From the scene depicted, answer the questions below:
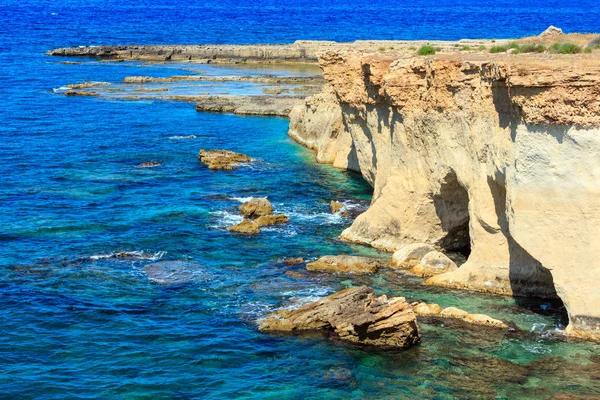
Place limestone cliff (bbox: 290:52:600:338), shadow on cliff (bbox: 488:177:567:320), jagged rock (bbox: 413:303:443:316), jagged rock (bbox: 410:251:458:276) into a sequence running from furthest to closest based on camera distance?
jagged rock (bbox: 410:251:458:276) < shadow on cliff (bbox: 488:177:567:320) < jagged rock (bbox: 413:303:443:316) < limestone cliff (bbox: 290:52:600:338)

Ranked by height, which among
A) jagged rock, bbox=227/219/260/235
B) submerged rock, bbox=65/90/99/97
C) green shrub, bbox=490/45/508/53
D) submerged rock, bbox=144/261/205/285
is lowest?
submerged rock, bbox=144/261/205/285

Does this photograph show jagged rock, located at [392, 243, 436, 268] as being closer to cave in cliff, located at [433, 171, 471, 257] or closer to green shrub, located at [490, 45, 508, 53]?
cave in cliff, located at [433, 171, 471, 257]

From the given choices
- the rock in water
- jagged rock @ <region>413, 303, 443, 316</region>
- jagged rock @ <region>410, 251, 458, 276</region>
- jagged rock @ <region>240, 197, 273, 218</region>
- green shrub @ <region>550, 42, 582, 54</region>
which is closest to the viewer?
the rock in water

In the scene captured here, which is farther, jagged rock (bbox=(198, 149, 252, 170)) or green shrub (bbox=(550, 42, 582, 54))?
jagged rock (bbox=(198, 149, 252, 170))

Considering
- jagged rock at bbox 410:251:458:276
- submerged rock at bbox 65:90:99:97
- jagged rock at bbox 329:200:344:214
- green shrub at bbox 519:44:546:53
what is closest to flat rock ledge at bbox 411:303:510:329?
jagged rock at bbox 410:251:458:276

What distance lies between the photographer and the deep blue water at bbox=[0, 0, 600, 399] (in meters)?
25.5

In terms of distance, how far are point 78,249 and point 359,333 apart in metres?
15.5

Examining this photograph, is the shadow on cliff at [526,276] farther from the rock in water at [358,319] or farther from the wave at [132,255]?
the wave at [132,255]

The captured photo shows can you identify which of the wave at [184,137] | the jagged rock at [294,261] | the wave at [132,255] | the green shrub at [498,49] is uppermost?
the green shrub at [498,49]

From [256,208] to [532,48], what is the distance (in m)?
15.3

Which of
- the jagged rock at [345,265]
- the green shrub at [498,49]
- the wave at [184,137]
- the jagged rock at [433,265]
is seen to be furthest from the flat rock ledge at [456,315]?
the wave at [184,137]

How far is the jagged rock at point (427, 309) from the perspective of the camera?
29.9m

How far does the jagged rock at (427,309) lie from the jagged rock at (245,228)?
1160cm

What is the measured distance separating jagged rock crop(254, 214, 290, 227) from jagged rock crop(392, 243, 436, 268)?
782 cm
